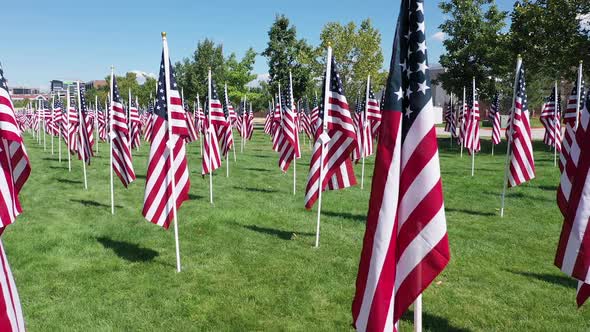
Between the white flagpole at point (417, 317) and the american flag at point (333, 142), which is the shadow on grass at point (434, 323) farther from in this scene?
the american flag at point (333, 142)

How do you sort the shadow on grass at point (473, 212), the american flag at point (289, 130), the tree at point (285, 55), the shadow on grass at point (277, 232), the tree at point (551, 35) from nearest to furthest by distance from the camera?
the shadow on grass at point (277, 232) < the shadow on grass at point (473, 212) < the american flag at point (289, 130) < the tree at point (551, 35) < the tree at point (285, 55)

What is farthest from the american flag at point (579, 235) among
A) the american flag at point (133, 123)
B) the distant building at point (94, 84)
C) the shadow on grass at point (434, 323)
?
the distant building at point (94, 84)

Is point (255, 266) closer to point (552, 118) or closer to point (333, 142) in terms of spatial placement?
point (333, 142)

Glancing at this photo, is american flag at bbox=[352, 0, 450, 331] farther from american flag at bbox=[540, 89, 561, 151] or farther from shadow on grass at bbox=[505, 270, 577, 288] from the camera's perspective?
american flag at bbox=[540, 89, 561, 151]

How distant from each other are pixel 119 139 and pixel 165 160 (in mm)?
4465

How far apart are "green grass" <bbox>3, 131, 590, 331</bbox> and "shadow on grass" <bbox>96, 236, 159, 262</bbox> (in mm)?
38

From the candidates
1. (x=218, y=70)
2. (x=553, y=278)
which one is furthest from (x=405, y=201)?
(x=218, y=70)

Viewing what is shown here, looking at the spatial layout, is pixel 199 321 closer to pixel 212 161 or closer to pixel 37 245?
pixel 37 245

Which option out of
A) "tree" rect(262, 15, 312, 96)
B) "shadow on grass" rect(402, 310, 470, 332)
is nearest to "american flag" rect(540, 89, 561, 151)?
"shadow on grass" rect(402, 310, 470, 332)

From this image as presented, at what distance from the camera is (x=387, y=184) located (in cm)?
362

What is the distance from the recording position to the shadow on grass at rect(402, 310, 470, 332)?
5.81 m

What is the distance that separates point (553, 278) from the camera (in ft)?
24.6

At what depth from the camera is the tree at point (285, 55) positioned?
5391 centimetres

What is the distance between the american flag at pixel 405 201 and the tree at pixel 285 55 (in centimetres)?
5070
